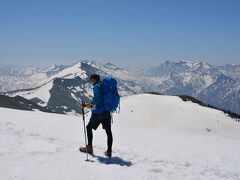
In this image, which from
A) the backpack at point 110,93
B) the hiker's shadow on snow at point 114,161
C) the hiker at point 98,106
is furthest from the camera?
the hiker at point 98,106

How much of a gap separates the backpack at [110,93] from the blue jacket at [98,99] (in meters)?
0.17

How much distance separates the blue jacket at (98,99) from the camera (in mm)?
13273

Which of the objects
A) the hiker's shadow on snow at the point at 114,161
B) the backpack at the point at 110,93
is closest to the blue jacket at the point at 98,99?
the backpack at the point at 110,93

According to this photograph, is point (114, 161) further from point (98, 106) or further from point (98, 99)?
point (98, 99)

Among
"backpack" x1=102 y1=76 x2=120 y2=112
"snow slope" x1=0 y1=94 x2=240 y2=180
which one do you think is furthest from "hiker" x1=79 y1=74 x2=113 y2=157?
"snow slope" x1=0 y1=94 x2=240 y2=180

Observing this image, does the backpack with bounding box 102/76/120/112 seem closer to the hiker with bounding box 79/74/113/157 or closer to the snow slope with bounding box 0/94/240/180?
the hiker with bounding box 79/74/113/157

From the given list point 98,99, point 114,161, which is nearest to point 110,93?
point 98,99

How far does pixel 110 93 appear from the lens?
1319 cm

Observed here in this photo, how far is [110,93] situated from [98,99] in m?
0.53

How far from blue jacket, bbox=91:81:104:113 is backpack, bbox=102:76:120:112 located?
17 cm

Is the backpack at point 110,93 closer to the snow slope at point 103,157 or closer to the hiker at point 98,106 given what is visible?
the hiker at point 98,106

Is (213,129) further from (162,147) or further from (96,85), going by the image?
(96,85)

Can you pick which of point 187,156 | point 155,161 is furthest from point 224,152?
point 155,161

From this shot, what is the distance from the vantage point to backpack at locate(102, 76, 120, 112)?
13109mm
